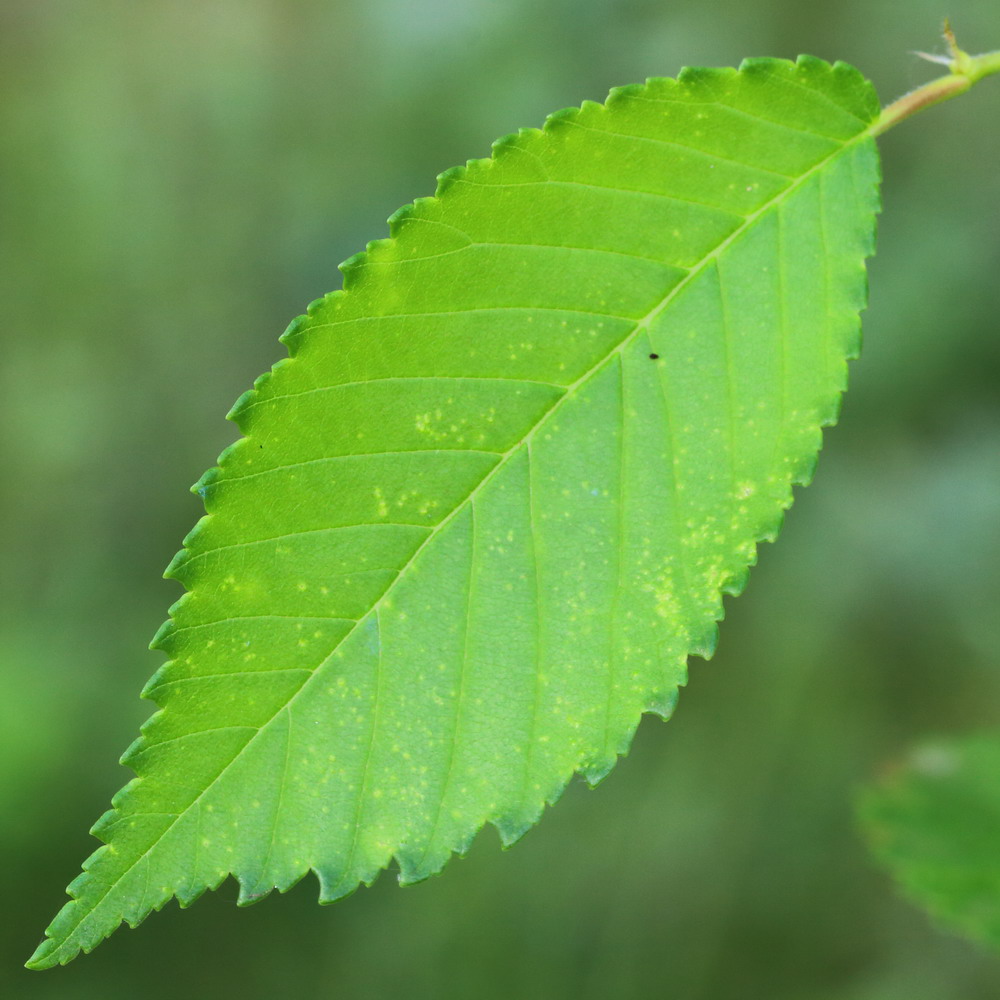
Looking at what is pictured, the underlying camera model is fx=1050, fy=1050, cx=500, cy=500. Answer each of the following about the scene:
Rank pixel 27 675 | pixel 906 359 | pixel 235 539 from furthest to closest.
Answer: pixel 27 675
pixel 906 359
pixel 235 539

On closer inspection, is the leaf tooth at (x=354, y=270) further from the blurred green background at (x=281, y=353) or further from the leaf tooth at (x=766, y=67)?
the blurred green background at (x=281, y=353)

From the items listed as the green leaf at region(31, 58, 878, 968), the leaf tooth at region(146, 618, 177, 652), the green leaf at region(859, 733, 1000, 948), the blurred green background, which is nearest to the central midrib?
the green leaf at region(31, 58, 878, 968)

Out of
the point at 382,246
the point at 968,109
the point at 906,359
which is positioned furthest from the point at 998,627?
the point at 382,246

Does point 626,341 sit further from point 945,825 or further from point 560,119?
point 945,825

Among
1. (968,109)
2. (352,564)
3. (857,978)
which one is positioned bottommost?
(857,978)

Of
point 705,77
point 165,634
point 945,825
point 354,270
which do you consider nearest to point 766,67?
point 705,77

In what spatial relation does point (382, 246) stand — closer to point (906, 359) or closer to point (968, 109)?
point (906, 359)

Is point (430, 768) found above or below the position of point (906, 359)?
below
